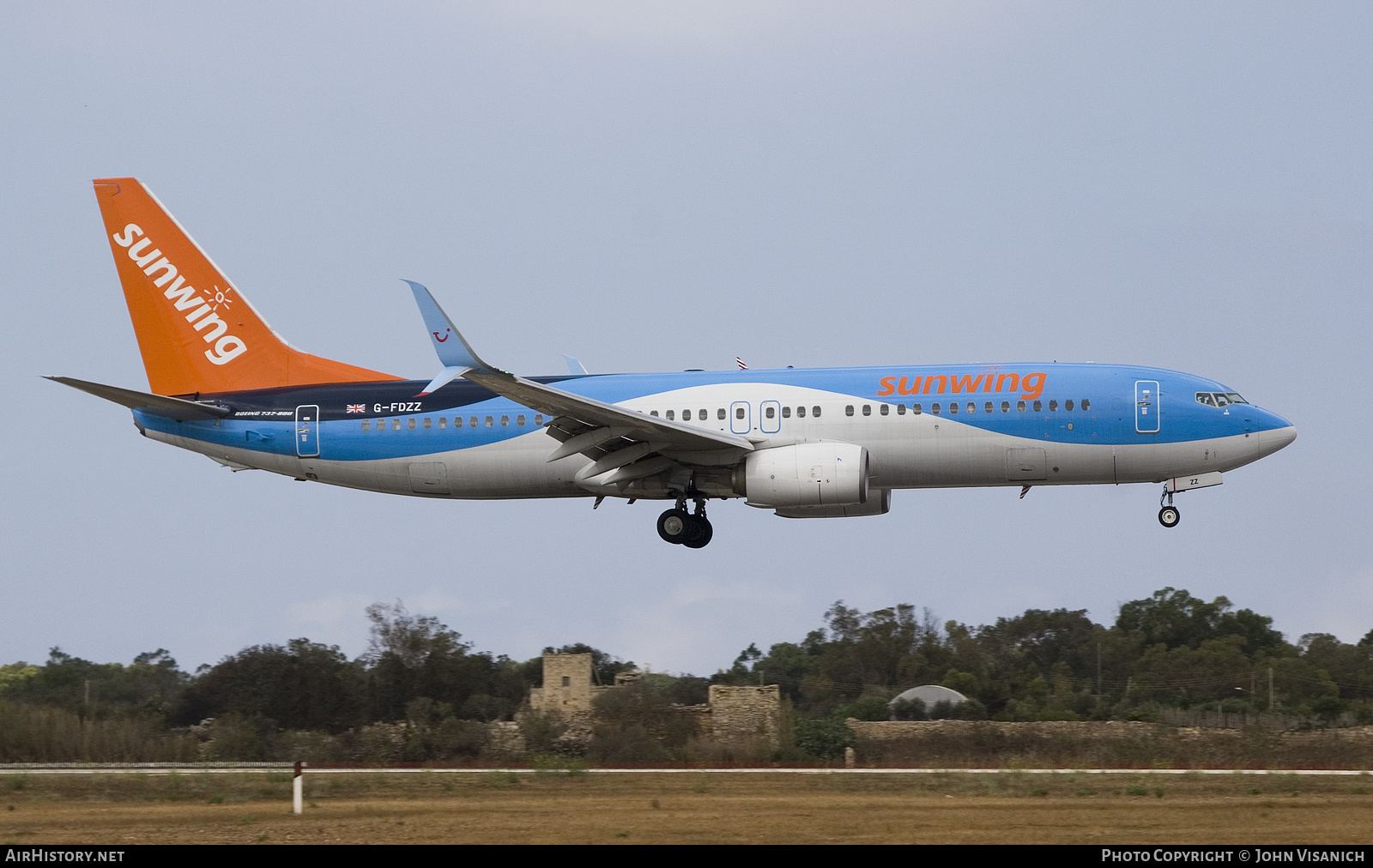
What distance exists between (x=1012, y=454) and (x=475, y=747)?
513 inches

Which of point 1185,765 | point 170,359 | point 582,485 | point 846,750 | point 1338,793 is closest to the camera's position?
point 1338,793

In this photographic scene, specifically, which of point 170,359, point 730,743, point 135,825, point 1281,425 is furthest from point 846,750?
point 170,359

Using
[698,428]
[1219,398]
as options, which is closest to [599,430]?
[698,428]

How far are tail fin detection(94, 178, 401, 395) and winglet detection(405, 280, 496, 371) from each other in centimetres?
733

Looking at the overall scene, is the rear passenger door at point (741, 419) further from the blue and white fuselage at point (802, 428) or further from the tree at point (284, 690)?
the tree at point (284, 690)

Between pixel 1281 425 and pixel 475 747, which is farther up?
pixel 1281 425

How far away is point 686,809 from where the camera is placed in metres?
22.3

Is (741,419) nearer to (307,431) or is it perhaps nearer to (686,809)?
(307,431)

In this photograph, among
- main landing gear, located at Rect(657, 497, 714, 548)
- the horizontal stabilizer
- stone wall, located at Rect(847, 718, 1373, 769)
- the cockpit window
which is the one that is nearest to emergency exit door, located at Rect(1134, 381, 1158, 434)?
the cockpit window

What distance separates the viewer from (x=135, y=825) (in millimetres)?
21375

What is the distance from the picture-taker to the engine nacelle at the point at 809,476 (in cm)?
3180

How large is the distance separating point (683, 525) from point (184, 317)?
1369 cm

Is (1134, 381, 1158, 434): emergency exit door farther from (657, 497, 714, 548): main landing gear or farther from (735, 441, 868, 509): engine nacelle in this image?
(657, 497, 714, 548): main landing gear

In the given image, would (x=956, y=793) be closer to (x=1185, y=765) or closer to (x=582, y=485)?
(x=1185, y=765)
